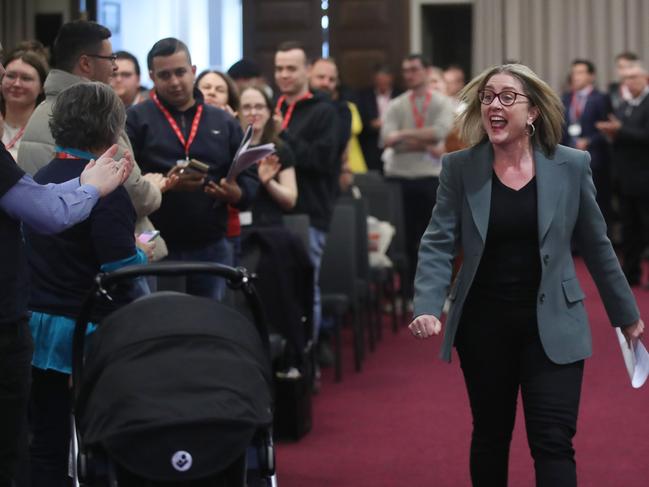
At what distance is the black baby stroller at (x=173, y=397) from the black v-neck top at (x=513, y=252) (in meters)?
0.84

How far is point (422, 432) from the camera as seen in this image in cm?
584

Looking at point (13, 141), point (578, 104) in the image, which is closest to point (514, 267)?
point (13, 141)

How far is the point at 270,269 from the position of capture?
5.73 meters

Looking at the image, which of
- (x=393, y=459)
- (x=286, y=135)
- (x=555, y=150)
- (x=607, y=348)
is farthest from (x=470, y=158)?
(x=607, y=348)

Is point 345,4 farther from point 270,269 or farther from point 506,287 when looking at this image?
point 506,287

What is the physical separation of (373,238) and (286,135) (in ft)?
6.85

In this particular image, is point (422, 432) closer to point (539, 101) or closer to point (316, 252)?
point (316, 252)

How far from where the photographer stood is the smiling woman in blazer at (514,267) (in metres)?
3.70

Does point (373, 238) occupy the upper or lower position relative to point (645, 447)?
upper

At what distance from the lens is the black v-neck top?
147 inches

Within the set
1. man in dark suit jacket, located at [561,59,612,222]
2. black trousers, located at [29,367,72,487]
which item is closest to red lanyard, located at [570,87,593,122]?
man in dark suit jacket, located at [561,59,612,222]

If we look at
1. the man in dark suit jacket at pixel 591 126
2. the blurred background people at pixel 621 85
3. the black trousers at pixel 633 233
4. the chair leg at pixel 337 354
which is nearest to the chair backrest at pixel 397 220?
the chair leg at pixel 337 354

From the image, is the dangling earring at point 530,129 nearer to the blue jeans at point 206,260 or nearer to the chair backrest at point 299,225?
the blue jeans at point 206,260

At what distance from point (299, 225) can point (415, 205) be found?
3.45 m
